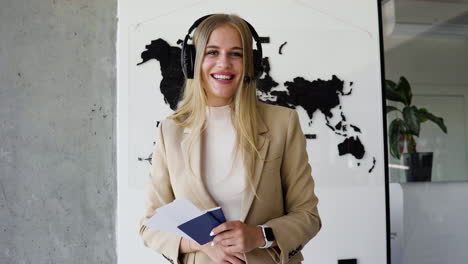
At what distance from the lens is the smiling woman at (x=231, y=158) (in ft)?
4.25

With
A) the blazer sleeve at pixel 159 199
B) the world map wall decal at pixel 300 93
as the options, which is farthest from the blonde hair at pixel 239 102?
the world map wall decal at pixel 300 93

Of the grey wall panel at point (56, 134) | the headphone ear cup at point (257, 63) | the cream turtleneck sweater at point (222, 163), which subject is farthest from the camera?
the grey wall panel at point (56, 134)

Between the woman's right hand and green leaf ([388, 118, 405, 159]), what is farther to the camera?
green leaf ([388, 118, 405, 159])

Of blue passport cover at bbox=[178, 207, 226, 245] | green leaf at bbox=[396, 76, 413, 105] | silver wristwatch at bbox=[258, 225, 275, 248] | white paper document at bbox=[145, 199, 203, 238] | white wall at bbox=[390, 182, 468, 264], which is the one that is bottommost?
white wall at bbox=[390, 182, 468, 264]


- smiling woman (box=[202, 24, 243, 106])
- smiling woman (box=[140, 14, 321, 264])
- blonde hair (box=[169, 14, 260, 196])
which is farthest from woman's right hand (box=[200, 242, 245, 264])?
smiling woman (box=[202, 24, 243, 106])

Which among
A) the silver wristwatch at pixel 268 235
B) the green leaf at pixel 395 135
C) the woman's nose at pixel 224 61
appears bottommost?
the silver wristwatch at pixel 268 235

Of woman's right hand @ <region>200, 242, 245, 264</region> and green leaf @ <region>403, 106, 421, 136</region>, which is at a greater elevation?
green leaf @ <region>403, 106, 421, 136</region>

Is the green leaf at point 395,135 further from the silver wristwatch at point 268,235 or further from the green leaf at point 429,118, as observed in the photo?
the silver wristwatch at point 268,235

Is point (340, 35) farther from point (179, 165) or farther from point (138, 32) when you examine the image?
point (179, 165)

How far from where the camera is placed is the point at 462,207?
302 centimetres

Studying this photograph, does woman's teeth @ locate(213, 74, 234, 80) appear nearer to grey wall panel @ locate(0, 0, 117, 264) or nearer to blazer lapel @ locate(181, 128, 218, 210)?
blazer lapel @ locate(181, 128, 218, 210)

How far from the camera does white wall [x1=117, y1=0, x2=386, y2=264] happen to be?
8.02 feet

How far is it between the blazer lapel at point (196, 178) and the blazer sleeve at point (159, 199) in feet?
0.29

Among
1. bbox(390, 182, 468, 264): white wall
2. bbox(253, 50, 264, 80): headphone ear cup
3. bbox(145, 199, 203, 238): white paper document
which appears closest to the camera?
bbox(145, 199, 203, 238): white paper document
